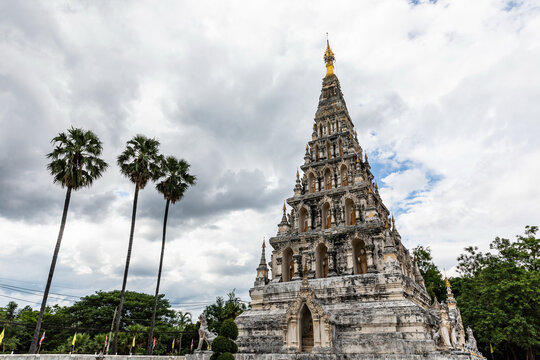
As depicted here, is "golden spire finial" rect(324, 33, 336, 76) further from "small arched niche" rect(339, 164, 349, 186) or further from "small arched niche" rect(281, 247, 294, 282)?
"small arched niche" rect(281, 247, 294, 282)

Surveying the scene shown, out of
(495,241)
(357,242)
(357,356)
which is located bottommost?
(357,356)

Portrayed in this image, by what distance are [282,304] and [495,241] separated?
24.9 meters

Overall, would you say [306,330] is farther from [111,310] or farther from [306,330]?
[111,310]

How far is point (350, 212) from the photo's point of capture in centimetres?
2670

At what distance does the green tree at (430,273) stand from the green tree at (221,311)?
2360cm

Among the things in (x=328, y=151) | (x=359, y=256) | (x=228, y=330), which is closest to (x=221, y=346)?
(x=228, y=330)

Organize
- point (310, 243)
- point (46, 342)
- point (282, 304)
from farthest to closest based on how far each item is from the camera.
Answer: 1. point (46, 342)
2. point (310, 243)
3. point (282, 304)

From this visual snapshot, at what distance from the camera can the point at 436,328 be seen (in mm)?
19938

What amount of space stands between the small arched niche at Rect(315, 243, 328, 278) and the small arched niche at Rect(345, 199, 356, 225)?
2881mm

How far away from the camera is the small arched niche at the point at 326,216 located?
2730 cm

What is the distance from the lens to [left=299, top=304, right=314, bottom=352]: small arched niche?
791 inches

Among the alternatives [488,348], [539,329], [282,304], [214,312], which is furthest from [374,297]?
[214,312]

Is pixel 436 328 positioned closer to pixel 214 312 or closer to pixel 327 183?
pixel 327 183

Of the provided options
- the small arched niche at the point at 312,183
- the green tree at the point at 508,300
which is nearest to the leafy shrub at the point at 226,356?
the small arched niche at the point at 312,183
